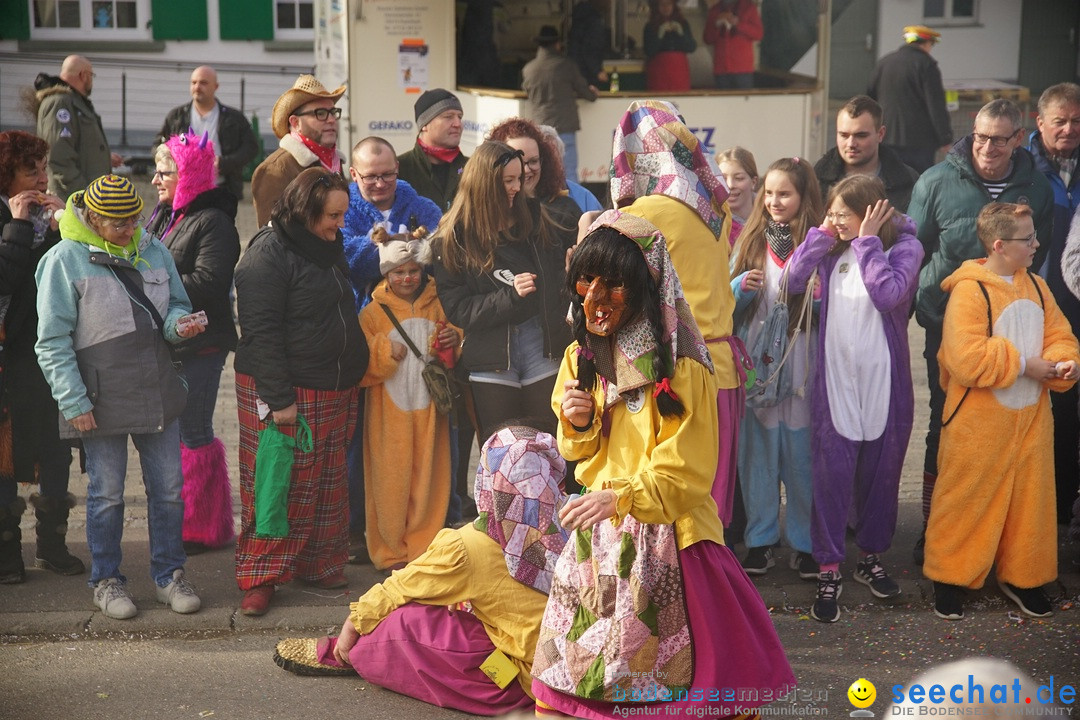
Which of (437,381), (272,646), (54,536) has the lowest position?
(272,646)

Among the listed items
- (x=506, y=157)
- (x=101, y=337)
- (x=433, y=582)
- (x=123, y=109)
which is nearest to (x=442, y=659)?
(x=433, y=582)

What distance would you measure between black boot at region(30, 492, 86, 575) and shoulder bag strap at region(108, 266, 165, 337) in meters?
1.07

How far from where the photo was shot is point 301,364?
535 centimetres

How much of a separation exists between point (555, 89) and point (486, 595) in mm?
7618

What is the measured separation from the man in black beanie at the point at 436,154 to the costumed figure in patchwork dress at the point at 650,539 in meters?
2.99

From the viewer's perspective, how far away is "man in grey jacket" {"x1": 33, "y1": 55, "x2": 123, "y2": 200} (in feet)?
28.3

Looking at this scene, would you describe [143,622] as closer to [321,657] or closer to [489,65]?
[321,657]

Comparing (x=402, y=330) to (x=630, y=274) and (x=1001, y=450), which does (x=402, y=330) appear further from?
(x=1001, y=450)

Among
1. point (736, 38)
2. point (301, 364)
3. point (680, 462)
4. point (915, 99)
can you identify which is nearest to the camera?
point (680, 462)

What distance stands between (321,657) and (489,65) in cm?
824

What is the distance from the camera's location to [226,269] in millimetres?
5637

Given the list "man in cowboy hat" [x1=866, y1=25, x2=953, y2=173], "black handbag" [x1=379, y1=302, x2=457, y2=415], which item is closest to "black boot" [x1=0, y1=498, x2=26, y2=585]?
"black handbag" [x1=379, y1=302, x2=457, y2=415]

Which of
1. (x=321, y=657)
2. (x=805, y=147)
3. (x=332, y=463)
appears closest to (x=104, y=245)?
(x=332, y=463)

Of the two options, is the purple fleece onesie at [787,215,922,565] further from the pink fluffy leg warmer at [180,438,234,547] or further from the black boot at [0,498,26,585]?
the black boot at [0,498,26,585]
